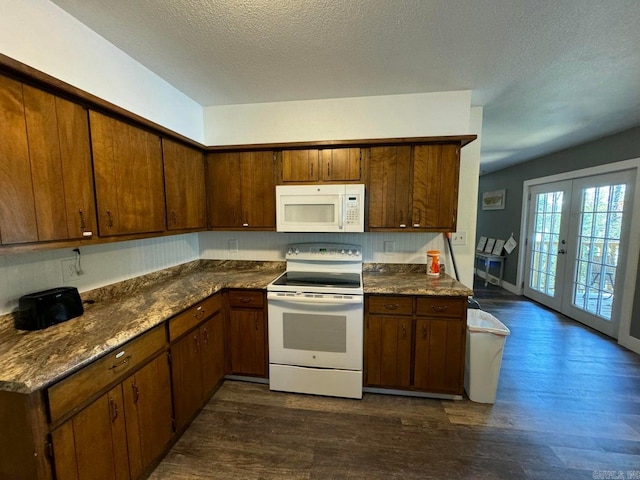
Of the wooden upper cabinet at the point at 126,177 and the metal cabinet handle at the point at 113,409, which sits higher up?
the wooden upper cabinet at the point at 126,177

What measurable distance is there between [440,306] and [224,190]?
2.18 metres

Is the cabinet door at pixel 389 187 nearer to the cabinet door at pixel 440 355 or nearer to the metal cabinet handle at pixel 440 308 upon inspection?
the metal cabinet handle at pixel 440 308

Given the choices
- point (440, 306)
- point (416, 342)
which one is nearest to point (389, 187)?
point (440, 306)

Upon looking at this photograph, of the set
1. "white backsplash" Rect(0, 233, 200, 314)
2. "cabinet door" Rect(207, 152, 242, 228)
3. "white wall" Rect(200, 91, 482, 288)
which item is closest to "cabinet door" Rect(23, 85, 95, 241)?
"white backsplash" Rect(0, 233, 200, 314)

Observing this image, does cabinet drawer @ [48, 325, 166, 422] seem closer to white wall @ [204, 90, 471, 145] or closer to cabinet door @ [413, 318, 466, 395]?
cabinet door @ [413, 318, 466, 395]

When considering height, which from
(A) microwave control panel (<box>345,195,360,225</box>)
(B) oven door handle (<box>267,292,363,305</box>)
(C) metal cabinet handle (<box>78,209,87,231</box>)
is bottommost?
(B) oven door handle (<box>267,292,363,305</box>)

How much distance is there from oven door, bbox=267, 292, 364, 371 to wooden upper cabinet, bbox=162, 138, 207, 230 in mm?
973

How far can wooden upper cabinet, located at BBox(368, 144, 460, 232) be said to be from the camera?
228 cm

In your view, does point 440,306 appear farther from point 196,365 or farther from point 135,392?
point 135,392

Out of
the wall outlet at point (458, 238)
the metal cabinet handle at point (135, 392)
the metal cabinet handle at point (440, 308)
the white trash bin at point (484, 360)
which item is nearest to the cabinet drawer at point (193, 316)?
the metal cabinet handle at point (135, 392)

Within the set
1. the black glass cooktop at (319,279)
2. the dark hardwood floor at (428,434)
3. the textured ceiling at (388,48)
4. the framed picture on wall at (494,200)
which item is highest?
the textured ceiling at (388,48)

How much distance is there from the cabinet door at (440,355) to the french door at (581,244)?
2713 mm

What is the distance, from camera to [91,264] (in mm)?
Answer: 1803

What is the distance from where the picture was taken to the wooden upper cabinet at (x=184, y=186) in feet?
6.91
